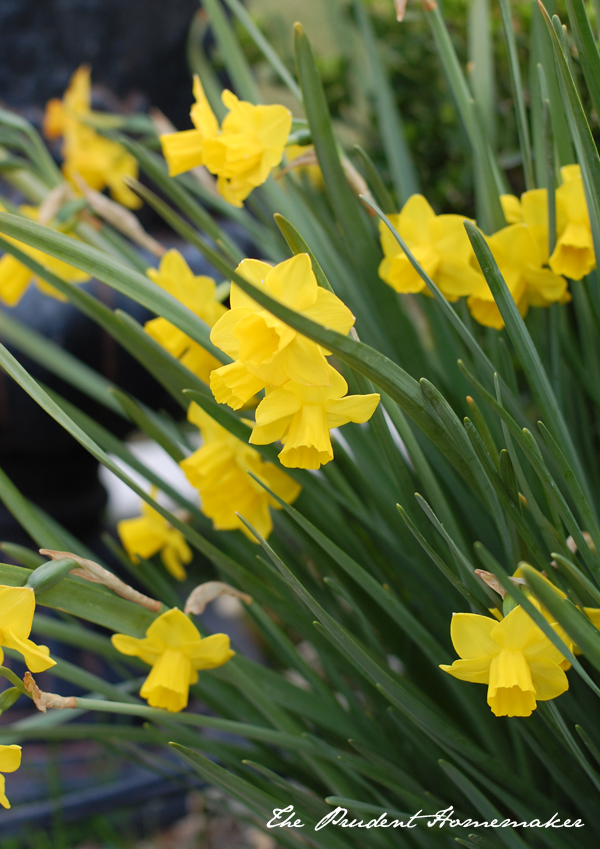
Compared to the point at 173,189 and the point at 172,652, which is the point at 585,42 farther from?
the point at 172,652

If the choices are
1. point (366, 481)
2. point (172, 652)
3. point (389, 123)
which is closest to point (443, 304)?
point (366, 481)

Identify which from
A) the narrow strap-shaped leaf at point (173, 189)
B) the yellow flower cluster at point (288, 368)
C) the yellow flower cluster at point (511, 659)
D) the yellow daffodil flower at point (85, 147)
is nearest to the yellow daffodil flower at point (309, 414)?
the yellow flower cluster at point (288, 368)

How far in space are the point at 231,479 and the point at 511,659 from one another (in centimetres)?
21

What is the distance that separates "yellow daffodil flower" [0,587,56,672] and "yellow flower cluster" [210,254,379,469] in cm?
13

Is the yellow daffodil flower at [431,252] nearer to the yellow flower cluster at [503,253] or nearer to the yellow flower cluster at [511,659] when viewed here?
the yellow flower cluster at [503,253]

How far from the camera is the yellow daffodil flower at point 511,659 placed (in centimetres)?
30

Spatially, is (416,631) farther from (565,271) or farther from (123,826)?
(123,826)

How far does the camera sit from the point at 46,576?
12.3 inches

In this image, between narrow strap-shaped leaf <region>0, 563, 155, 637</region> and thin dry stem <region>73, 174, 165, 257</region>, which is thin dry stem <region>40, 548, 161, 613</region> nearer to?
narrow strap-shaped leaf <region>0, 563, 155, 637</region>

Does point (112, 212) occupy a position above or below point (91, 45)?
below

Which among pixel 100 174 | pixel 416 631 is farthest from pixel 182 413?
pixel 416 631

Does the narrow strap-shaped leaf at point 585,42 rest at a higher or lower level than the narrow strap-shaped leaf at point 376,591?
higher

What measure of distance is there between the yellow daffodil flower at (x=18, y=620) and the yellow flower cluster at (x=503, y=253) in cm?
27

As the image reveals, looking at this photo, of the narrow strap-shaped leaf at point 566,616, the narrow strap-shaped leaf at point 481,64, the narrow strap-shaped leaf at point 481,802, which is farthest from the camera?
the narrow strap-shaped leaf at point 481,64
